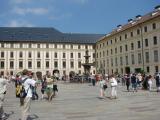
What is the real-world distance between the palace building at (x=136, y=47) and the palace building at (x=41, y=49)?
15.7 m

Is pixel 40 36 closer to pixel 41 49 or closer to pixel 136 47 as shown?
pixel 41 49

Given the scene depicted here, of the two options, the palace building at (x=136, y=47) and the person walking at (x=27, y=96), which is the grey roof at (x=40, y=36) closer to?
the palace building at (x=136, y=47)

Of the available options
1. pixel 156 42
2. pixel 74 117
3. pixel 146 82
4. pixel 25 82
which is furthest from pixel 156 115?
pixel 156 42

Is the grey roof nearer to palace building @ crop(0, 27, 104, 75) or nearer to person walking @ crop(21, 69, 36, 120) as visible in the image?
palace building @ crop(0, 27, 104, 75)

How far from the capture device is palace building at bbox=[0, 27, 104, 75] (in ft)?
275

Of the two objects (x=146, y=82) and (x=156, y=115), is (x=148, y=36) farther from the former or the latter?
(x=156, y=115)

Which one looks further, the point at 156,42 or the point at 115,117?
the point at 156,42

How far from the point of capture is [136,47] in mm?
58562

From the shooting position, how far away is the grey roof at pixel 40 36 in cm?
8441

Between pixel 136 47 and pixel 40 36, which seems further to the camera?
pixel 40 36

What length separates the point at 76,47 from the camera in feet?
294

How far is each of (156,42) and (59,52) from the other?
4165 cm

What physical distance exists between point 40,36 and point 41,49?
13.1 feet

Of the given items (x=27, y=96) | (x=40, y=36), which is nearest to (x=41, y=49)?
(x=40, y=36)
